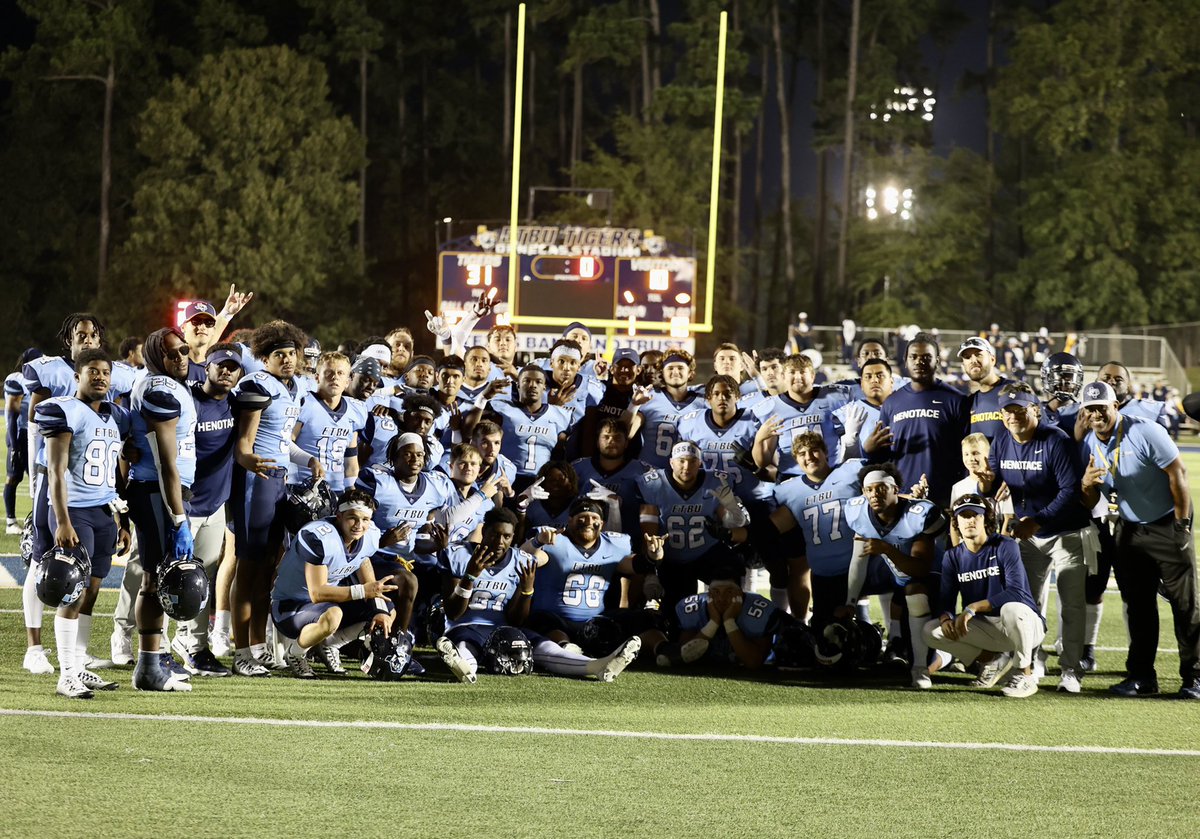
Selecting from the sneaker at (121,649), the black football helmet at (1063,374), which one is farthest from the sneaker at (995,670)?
the sneaker at (121,649)

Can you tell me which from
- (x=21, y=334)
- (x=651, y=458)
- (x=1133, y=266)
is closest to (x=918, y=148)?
(x=1133, y=266)

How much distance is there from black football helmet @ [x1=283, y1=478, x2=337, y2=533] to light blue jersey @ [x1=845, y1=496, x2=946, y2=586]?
276 centimetres

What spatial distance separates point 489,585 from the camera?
315 inches

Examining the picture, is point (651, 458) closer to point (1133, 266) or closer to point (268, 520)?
point (268, 520)

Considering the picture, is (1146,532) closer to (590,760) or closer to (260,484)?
(590,760)

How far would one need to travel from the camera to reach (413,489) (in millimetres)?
8141

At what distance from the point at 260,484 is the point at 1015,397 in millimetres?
3921

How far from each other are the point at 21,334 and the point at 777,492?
3784cm

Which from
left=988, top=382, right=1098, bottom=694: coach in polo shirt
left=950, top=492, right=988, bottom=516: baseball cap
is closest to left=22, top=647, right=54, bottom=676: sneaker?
left=950, top=492, right=988, bottom=516: baseball cap

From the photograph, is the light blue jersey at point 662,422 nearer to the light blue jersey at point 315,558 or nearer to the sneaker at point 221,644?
the light blue jersey at point 315,558

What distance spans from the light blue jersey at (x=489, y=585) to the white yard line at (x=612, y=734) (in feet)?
5.17

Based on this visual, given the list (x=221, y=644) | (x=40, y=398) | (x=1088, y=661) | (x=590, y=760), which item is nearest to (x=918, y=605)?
(x=1088, y=661)

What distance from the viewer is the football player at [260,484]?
24.4ft

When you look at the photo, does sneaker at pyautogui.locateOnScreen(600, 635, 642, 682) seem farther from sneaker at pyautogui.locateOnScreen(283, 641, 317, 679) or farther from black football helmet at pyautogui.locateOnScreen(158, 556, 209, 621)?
black football helmet at pyautogui.locateOnScreen(158, 556, 209, 621)
